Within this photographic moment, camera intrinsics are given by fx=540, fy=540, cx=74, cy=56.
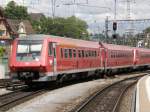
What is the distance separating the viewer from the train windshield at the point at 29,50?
1069 inches

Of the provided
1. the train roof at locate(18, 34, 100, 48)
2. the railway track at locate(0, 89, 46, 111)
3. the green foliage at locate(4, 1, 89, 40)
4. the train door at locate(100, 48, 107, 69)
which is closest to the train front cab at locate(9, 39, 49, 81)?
the train roof at locate(18, 34, 100, 48)

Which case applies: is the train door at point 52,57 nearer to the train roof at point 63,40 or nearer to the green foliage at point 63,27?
the train roof at point 63,40

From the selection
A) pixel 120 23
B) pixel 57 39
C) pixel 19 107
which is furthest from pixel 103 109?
pixel 120 23

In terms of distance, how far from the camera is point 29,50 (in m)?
27.4

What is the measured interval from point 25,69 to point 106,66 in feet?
60.7

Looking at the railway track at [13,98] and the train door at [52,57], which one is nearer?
the railway track at [13,98]

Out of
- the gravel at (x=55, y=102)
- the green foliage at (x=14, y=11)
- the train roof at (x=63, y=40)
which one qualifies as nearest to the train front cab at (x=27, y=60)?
the train roof at (x=63, y=40)

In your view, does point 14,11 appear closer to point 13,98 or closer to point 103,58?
point 103,58

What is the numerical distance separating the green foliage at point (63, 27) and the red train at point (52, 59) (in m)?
81.9

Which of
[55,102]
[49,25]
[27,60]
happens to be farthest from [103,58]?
[49,25]

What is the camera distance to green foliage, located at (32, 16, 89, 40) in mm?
128375

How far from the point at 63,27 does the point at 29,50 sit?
355ft

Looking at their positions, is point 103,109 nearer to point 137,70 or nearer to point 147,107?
point 147,107

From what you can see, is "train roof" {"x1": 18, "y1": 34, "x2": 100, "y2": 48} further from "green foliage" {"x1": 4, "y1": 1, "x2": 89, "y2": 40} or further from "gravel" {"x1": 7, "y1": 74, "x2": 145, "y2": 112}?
"green foliage" {"x1": 4, "y1": 1, "x2": 89, "y2": 40}
